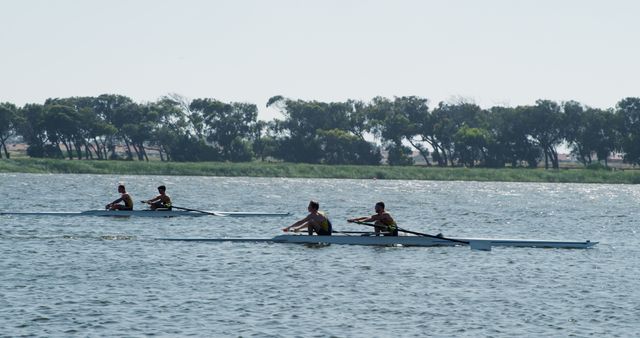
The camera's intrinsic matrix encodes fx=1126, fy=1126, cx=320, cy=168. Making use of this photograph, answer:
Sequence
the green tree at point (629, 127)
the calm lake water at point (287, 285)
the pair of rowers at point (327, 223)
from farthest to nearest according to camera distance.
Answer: the green tree at point (629, 127) → the pair of rowers at point (327, 223) → the calm lake water at point (287, 285)

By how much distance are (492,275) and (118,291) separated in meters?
11.1

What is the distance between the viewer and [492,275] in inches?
1284

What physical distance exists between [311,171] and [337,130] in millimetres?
22662

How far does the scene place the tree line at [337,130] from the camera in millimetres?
163500

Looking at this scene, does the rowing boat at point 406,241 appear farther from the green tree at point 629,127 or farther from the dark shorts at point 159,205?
Answer: the green tree at point 629,127

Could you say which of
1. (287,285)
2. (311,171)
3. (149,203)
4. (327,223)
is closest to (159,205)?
(149,203)

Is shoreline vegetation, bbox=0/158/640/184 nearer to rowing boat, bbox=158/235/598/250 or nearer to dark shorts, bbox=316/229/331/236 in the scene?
rowing boat, bbox=158/235/598/250

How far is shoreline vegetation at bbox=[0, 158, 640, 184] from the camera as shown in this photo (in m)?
136

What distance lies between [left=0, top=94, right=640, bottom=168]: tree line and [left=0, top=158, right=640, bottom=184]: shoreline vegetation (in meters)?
15.2

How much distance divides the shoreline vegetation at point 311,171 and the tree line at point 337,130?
15.2 metres

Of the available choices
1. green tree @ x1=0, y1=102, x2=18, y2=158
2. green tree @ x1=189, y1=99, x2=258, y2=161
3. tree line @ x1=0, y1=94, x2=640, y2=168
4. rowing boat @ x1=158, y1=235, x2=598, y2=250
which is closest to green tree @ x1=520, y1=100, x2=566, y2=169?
tree line @ x1=0, y1=94, x2=640, y2=168

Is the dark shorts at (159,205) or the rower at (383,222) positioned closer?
the rower at (383,222)

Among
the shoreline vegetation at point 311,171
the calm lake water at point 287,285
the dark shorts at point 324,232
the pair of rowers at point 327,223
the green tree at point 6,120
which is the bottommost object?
the calm lake water at point 287,285

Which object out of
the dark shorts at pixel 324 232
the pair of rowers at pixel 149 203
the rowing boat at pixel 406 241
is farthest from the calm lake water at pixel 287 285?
the pair of rowers at pixel 149 203
